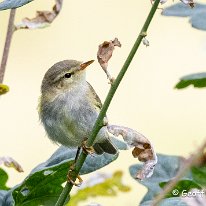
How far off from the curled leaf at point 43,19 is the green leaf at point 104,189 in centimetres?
70

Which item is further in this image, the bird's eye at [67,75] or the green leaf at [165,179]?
the bird's eye at [67,75]

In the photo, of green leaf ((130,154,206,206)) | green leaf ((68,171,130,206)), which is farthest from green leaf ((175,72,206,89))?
green leaf ((68,171,130,206))

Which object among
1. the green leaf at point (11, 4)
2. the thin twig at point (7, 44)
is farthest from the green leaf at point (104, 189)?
the green leaf at point (11, 4)

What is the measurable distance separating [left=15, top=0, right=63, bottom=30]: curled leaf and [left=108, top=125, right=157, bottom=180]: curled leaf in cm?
104

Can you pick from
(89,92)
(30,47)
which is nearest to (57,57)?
(30,47)

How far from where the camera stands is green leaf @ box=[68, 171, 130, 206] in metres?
2.47

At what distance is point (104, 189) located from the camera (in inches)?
101

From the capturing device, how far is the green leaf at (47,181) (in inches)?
95.6

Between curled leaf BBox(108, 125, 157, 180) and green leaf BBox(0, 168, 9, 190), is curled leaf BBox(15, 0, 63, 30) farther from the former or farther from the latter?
curled leaf BBox(108, 125, 157, 180)

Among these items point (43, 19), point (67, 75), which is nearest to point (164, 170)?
point (43, 19)

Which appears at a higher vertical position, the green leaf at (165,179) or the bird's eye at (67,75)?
the green leaf at (165,179)

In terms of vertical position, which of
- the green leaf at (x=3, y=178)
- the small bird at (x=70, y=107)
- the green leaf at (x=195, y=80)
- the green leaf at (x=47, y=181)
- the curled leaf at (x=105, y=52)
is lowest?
the small bird at (x=70, y=107)

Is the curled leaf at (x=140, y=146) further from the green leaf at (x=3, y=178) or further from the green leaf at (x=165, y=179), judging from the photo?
the green leaf at (x=3, y=178)

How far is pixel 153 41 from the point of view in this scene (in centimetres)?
955
